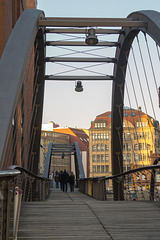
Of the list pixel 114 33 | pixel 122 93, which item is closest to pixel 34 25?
pixel 114 33

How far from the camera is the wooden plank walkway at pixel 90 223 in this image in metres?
4.36

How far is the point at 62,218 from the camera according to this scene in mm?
5570

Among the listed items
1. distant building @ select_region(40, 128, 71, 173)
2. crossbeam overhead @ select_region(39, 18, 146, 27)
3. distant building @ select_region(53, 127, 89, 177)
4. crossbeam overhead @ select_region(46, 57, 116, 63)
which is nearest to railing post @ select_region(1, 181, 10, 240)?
crossbeam overhead @ select_region(39, 18, 146, 27)

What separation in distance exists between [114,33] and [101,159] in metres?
90.4

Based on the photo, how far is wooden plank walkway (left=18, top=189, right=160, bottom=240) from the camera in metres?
4.36

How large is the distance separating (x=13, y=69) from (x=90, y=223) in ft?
11.2

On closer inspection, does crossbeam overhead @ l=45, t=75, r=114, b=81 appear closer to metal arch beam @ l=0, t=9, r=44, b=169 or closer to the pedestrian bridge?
the pedestrian bridge

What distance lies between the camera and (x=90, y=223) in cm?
520

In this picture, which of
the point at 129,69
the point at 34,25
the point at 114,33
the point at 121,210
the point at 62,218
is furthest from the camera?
the point at 129,69

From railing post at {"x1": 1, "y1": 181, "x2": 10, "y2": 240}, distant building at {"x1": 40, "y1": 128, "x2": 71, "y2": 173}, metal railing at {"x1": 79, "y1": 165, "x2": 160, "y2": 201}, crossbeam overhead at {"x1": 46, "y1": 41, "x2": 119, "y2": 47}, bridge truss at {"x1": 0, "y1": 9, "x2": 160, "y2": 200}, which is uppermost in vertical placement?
distant building at {"x1": 40, "y1": 128, "x2": 71, "y2": 173}

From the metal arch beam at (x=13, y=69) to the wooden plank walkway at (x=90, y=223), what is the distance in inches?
41.5

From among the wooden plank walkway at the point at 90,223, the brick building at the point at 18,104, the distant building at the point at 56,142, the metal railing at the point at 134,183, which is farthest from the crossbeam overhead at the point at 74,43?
the distant building at the point at 56,142

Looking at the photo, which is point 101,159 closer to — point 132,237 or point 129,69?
point 129,69

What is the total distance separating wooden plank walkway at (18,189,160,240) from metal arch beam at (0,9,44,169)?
1054mm
